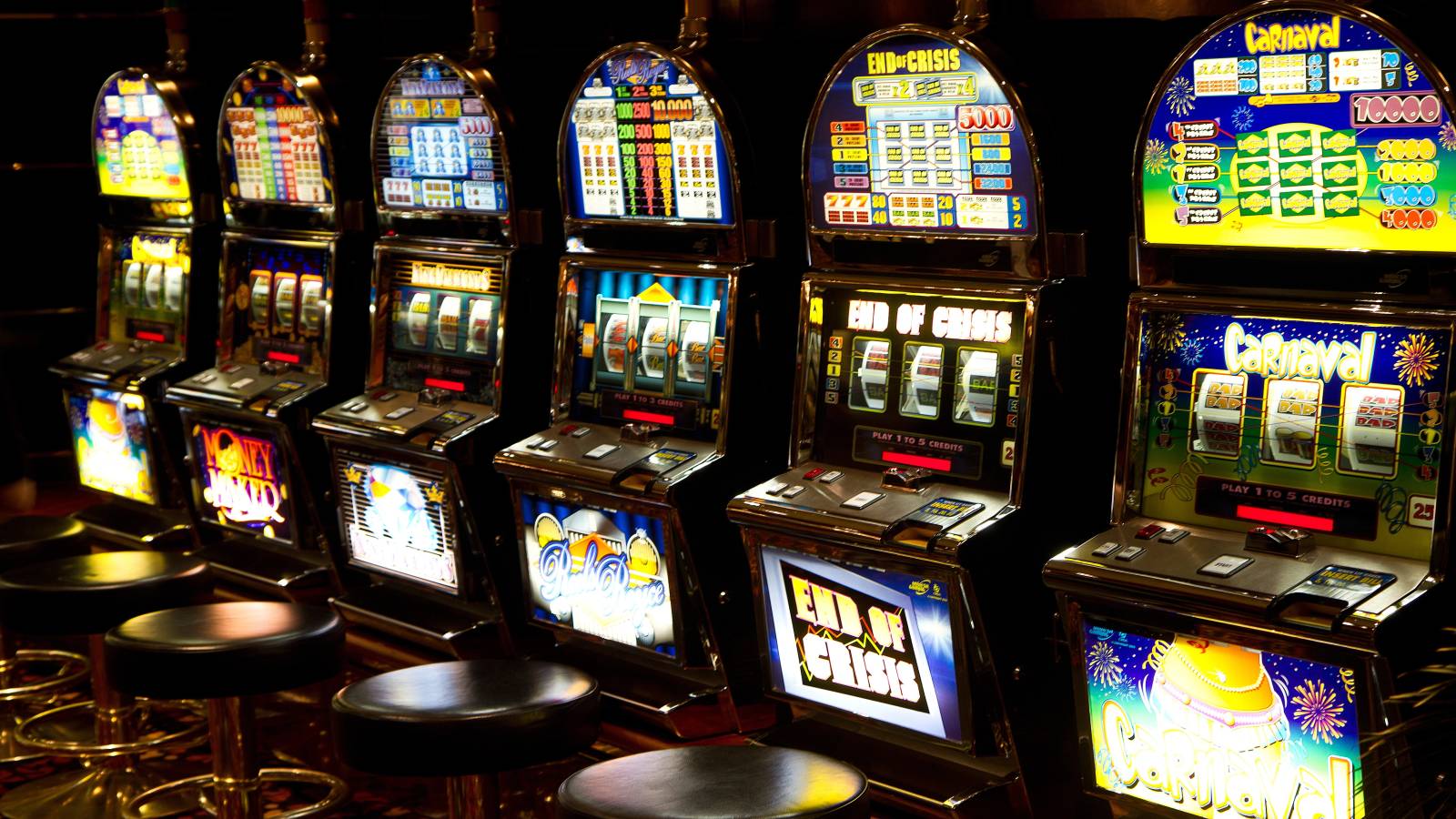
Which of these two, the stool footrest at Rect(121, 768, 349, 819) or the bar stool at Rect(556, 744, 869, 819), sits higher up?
the bar stool at Rect(556, 744, 869, 819)

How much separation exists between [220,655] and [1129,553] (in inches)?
85.8

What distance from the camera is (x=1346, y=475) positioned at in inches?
145

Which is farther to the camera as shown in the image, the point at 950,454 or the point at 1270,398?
the point at 950,454

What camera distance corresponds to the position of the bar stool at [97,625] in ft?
16.3

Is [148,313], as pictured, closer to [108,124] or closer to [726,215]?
[108,124]

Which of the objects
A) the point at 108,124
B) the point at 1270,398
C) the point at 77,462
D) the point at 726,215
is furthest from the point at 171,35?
the point at 1270,398

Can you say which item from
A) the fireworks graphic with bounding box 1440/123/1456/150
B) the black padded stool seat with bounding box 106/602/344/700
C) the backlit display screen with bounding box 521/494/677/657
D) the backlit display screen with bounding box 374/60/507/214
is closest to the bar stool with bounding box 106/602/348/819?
the black padded stool seat with bounding box 106/602/344/700

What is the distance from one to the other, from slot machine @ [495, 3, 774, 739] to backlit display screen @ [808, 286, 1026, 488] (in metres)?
0.40

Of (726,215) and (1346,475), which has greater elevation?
(726,215)

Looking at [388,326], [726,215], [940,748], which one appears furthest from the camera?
[388,326]

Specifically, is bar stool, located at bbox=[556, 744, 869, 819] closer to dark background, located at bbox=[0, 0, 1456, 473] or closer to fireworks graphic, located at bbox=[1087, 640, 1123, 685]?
fireworks graphic, located at bbox=[1087, 640, 1123, 685]

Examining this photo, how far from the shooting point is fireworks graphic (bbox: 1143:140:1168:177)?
12.8 feet

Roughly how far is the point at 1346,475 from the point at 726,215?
204cm

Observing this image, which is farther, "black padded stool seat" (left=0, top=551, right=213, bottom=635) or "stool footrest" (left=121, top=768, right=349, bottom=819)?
"black padded stool seat" (left=0, top=551, right=213, bottom=635)
